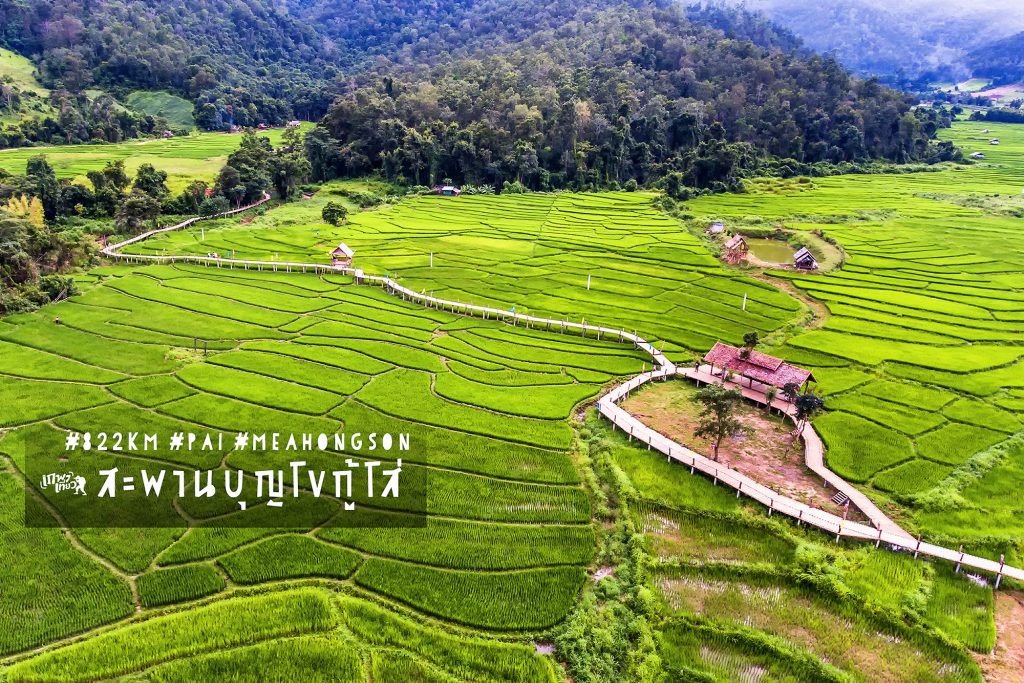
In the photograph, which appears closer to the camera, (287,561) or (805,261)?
(287,561)

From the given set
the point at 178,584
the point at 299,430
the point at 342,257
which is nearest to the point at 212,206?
the point at 342,257

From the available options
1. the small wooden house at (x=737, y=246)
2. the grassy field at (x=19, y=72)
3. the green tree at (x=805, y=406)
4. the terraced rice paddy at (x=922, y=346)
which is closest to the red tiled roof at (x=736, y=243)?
the small wooden house at (x=737, y=246)

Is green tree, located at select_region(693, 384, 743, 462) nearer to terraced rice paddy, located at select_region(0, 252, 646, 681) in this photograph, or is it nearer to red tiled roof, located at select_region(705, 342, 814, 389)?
red tiled roof, located at select_region(705, 342, 814, 389)

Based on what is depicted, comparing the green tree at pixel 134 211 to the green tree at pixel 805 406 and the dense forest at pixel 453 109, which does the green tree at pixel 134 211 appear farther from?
the green tree at pixel 805 406

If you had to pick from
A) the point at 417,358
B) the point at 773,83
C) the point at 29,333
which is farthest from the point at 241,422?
the point at 773,83

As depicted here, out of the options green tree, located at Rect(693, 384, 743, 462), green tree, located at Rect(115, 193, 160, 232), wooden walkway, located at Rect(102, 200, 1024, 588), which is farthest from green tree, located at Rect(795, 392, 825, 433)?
green tree, located at Rect(115, 193, 160, 232)

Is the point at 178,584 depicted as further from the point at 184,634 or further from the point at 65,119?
the point at 65,119
